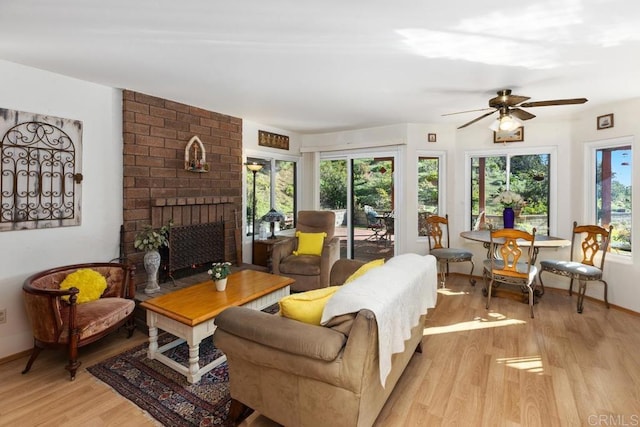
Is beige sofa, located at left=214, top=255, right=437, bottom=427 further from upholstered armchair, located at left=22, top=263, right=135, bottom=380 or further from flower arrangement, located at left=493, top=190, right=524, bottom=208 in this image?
flower arrangement, located at left=493, top=190, right=524, bottom=208

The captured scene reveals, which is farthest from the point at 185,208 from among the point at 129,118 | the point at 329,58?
the point at 329,58

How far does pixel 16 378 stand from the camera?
7.54ft

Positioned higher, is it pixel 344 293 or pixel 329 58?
pixel 329 58

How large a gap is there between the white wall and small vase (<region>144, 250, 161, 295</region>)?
398mm

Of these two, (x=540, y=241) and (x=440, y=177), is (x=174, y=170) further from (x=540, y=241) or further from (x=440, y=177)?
(x=540, y=241)

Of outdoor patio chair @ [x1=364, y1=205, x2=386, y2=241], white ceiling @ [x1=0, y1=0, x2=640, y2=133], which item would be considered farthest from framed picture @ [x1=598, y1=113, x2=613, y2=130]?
outdoor patio chair @ [x1=364, y1=205, x2=386, y2=241]

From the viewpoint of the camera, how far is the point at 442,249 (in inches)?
177

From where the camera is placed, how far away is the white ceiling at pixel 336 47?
1.79m

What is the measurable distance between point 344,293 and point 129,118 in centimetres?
301

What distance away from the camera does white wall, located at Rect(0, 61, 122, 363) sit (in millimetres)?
2557

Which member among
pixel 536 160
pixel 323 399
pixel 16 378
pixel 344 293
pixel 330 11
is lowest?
pixel 16 378

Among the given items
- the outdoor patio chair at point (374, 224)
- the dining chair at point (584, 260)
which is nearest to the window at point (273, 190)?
the outdoor patio chair at point (374, 224)

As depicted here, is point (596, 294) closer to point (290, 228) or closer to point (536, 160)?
point (536, 160)

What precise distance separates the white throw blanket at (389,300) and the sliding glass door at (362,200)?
3.02m
